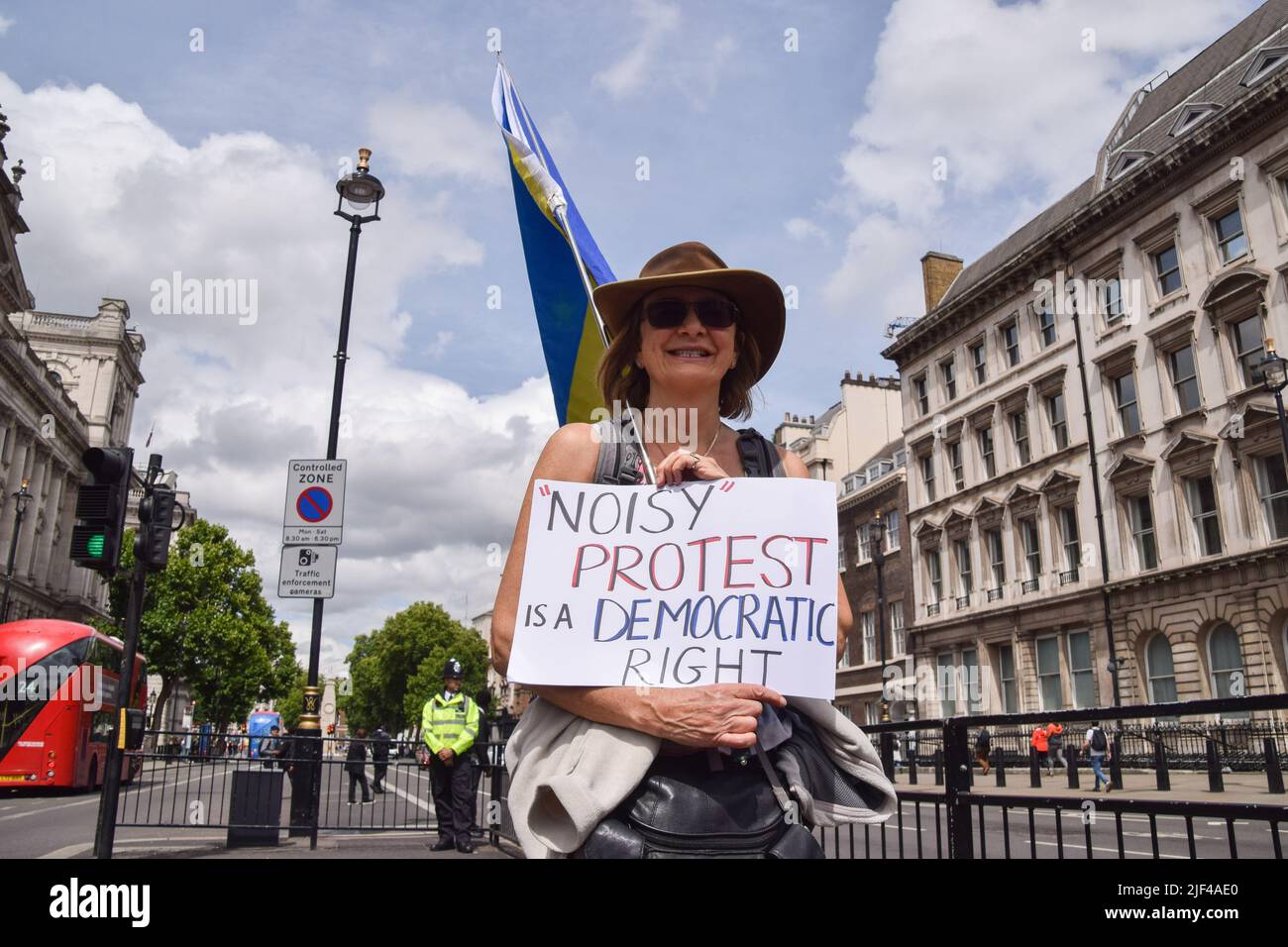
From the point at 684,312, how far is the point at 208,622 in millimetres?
52918

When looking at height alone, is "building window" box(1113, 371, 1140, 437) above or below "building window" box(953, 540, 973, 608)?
above

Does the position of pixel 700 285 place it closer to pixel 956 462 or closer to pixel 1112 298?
pixel 1112 298

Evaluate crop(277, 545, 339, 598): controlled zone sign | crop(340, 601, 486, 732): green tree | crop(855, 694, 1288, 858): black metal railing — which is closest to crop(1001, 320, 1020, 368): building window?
crop(277, 545, 339, 598): controlled zone sign

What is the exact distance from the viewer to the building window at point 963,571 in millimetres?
35719

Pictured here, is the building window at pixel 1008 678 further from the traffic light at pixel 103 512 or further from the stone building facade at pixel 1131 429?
the traffic light at pixel 103 512

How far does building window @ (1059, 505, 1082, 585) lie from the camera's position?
30.7m

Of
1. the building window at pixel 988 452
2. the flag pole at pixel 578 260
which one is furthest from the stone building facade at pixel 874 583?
the flag pole at pixel 578 260

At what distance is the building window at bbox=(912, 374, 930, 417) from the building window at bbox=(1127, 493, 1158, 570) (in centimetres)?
1142

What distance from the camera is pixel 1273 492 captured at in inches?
958

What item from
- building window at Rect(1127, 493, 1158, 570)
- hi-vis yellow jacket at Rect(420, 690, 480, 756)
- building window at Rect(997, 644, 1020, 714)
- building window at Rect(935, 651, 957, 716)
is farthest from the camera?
building window at Rect(935, 651, 957, 716)

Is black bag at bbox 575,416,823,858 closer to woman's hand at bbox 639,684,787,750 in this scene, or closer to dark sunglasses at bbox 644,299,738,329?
woman's hand at bbox 639,684,787,750

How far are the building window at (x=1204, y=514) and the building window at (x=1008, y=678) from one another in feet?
26.5
